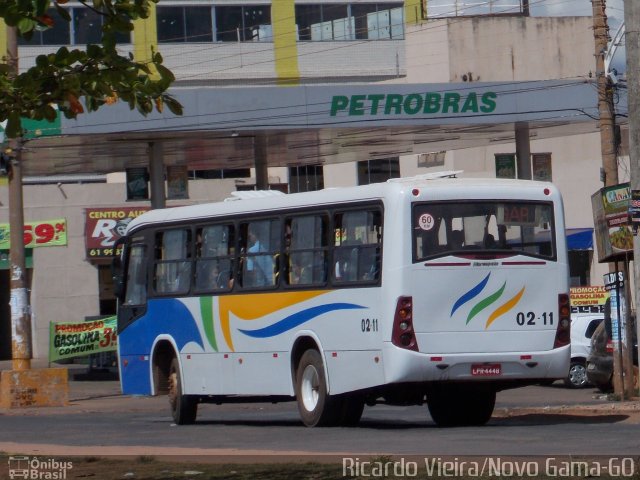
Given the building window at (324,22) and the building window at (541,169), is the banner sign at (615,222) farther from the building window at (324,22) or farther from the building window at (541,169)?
the building window at (324,22)

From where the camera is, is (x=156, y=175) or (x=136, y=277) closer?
(x=136, y=277)

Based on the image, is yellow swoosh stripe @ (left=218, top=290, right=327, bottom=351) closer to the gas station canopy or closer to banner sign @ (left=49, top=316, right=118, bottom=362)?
the gas station canopy

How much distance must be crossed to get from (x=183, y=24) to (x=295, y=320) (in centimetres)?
3868

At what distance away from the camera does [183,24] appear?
2124 inches

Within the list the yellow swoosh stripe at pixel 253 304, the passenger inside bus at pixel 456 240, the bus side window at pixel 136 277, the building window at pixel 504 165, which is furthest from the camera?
the building window at pixel 504 165

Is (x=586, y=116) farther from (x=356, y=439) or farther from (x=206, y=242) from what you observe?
(x=356, y=439)

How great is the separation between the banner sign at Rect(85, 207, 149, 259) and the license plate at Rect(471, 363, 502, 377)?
28161 millimetres

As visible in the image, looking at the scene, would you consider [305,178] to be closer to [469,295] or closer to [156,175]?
[156,175]

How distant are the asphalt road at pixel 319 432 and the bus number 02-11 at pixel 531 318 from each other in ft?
4.08

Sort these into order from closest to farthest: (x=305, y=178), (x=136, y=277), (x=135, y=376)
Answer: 1. (x=135, y=376)
2. (x=136, y=277)
3. (x=305, y=178)

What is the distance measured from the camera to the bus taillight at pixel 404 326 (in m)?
15.3

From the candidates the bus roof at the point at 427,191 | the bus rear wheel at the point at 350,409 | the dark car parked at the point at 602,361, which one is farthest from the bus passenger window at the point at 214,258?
the dark car parked at the point at 602,361

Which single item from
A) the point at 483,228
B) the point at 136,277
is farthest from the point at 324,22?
the point at 483,228

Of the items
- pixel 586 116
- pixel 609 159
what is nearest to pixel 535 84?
pixel 586 116
